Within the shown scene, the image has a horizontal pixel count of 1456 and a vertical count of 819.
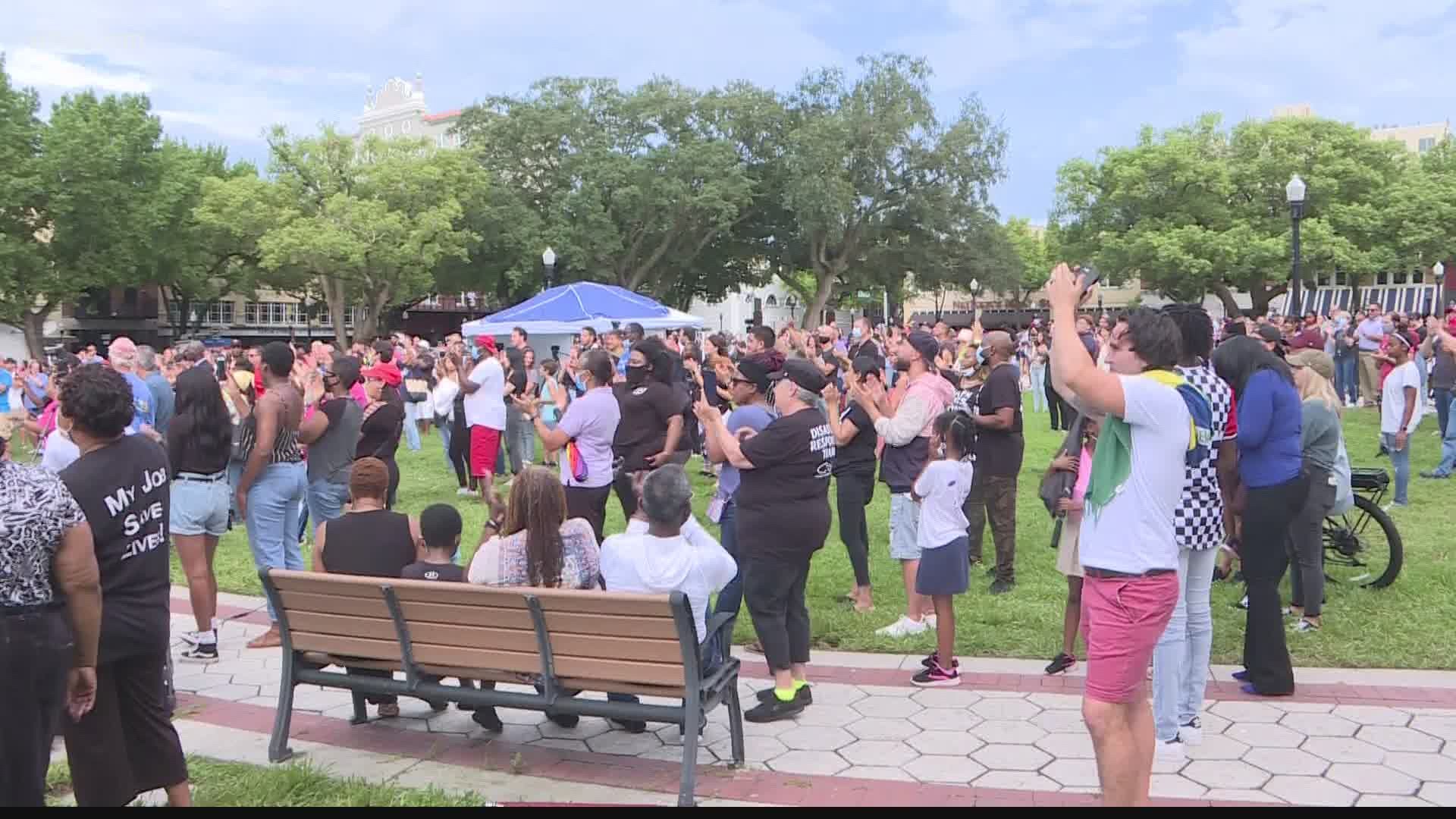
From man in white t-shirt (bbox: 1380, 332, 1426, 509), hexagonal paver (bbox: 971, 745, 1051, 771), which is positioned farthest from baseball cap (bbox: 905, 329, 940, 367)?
man in white t-shirt (bbox: 1380, 332, 1426, 509)

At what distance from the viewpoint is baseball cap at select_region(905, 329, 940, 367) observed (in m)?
6.80

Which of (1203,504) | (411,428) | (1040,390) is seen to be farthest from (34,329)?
(1203,504)

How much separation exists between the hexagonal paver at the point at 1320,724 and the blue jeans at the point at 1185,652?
536mm

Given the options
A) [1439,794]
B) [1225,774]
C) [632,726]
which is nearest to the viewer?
[1439,794]

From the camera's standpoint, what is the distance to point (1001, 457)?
7672 millimetres

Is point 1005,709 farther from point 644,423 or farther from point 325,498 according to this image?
point 325,498

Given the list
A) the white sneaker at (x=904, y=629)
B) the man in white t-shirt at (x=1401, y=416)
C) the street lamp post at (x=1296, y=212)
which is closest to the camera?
the white sneaker at (x=904, y=629)

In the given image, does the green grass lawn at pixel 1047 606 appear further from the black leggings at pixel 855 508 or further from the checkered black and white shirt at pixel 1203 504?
the checkered black and white shirt at pixel 1203 504

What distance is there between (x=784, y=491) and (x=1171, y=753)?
79.0 inches

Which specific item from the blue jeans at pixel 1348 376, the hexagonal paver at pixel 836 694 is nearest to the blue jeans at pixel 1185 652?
the hexagonal paver at pixel 836 694

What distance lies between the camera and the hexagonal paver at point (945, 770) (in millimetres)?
4531

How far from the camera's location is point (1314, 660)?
5.93m

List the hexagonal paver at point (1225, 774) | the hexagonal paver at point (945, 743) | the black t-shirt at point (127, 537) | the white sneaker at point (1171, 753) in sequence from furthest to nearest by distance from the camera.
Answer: the hexagonal paver at point (945, 743) → the white sneaker at point (1171, 753) → the hexagonal paver at point (1225, 774) → the black t-shirt at point (127, 537)
